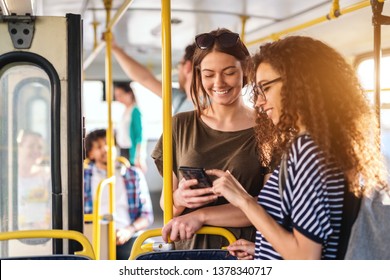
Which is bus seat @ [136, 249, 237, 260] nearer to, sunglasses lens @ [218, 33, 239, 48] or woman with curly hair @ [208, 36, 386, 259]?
woman with curly hair @ [208, 36, 386, 259]

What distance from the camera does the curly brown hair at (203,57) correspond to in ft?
7.78

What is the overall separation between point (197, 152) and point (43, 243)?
78 centimetres

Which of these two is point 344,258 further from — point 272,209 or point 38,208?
point 38,208

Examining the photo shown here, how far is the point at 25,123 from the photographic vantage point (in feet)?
8.87

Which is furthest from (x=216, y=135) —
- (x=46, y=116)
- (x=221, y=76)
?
(x=46, y=116)

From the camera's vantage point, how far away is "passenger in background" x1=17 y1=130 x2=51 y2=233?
104 inches

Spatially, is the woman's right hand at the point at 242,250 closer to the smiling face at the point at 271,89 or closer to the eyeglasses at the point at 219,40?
the smiling face at the point at 271,89

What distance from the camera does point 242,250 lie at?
6.89 ft

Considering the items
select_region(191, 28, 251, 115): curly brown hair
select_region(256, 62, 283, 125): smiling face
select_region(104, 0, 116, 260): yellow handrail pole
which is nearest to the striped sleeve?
select_region(256, 62, 283, 125): smiling face

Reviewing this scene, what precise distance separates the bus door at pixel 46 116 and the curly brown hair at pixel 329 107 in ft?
3.17

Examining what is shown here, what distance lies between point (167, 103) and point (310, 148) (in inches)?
29.8

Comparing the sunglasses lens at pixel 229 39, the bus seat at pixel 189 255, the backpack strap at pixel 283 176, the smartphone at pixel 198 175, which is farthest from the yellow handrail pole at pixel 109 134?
the backpack strap at pixel 283 176
